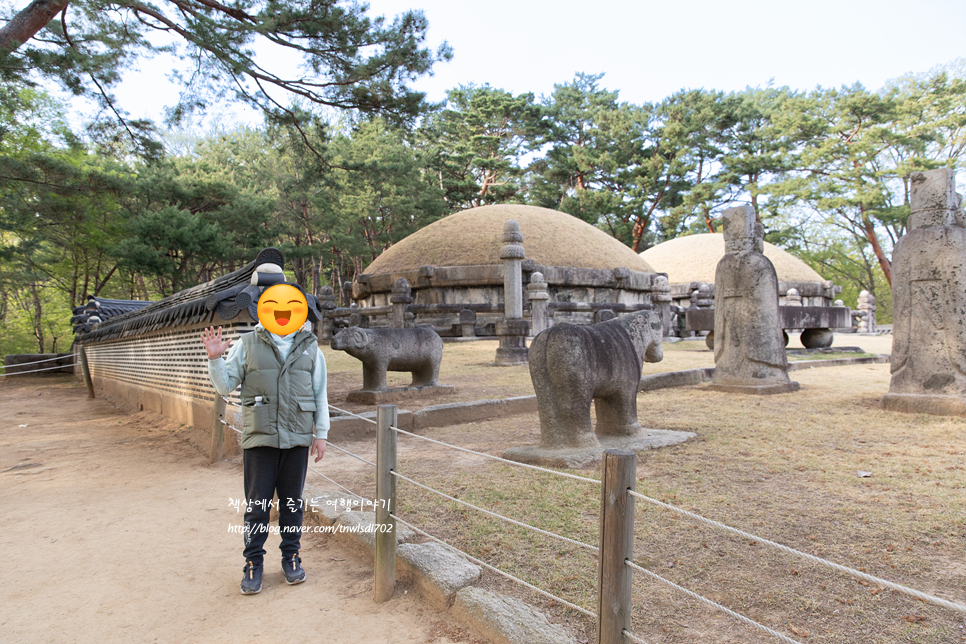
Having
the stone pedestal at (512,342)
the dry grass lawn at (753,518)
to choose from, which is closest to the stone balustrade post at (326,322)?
the stone pedestal at (512,342)

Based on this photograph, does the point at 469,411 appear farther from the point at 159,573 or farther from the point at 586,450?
the point at 159,573

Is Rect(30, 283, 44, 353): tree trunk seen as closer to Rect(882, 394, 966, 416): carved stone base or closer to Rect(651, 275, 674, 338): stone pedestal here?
Rect(651, 275, 674, 338): stone pedestal

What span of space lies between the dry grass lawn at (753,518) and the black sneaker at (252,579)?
88 cm

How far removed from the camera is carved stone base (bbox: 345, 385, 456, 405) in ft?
24.3

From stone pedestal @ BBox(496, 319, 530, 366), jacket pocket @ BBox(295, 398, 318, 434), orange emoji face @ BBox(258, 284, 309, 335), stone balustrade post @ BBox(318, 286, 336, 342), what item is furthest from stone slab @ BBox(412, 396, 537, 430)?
stone balustrade post @ BBox(318, 286, 336, 342)

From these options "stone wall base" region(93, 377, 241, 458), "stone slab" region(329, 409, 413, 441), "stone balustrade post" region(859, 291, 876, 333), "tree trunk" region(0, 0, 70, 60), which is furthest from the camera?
"stone balustrade post" region(859, 291, 876, 333)

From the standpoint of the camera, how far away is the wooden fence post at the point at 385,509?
2.61m

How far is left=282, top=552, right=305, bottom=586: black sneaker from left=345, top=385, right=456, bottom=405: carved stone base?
4.54 m

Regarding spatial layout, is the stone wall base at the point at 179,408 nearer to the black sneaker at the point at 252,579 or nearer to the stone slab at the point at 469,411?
the stone slab at the point at 469,411

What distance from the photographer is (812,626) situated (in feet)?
6.70

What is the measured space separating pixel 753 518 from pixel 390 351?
5326mm

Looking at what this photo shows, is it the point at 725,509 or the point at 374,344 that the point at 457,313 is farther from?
the point at 725,509

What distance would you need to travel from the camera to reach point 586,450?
4.27 meters

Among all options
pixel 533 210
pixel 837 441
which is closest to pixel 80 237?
pixel 533 210
